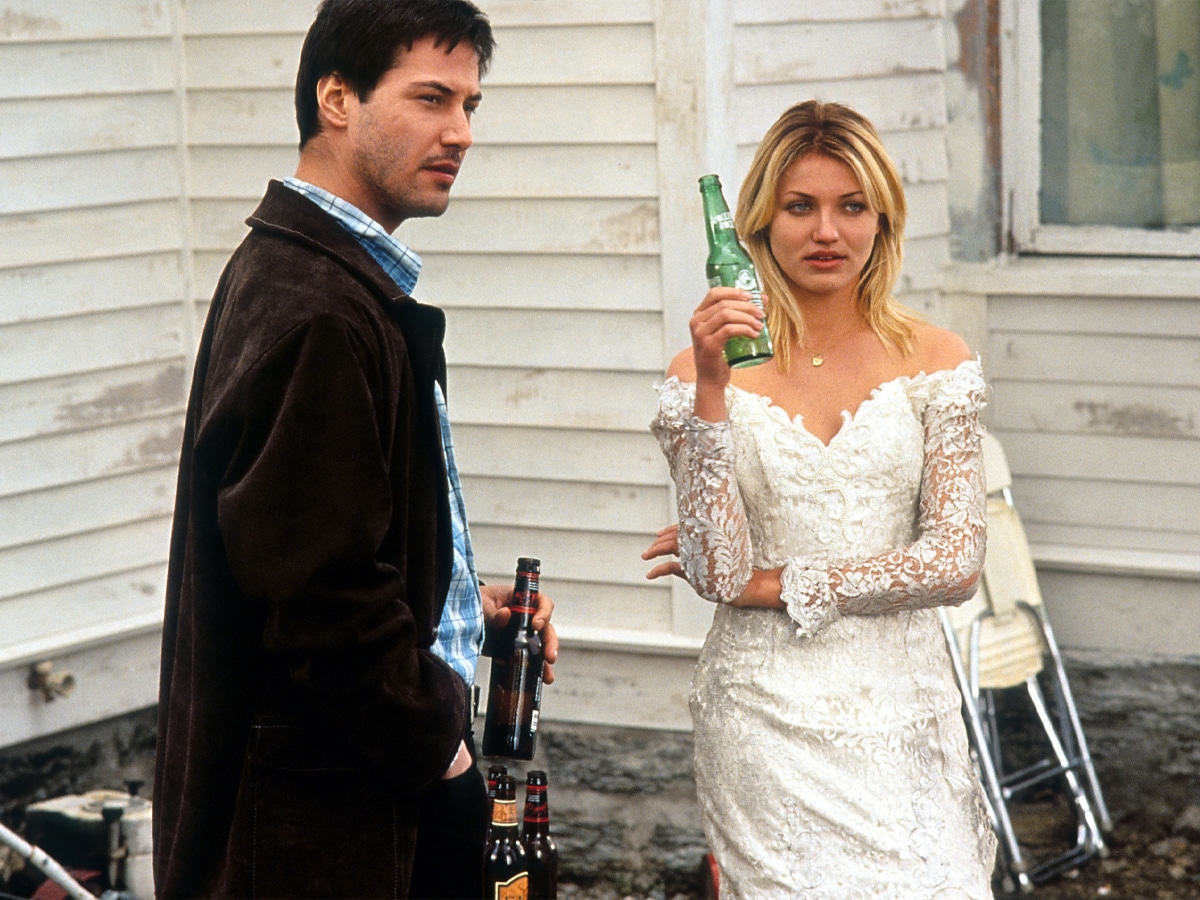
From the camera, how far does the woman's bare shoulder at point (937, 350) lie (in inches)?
117

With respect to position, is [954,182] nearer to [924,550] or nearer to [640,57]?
[640,57]

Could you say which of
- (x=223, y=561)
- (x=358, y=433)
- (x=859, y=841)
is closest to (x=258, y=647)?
(x=223, y=561)

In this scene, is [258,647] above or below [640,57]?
below

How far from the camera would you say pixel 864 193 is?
2922mm

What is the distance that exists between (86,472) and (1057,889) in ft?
11.4

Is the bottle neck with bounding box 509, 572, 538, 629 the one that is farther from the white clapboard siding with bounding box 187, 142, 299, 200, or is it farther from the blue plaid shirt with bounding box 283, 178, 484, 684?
the white clapboard siding with bounding box 187, 142, 299, 200

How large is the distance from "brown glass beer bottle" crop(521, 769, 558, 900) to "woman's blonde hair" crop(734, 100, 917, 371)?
97 cm

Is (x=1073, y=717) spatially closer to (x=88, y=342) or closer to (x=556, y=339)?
(x=556, y=339)

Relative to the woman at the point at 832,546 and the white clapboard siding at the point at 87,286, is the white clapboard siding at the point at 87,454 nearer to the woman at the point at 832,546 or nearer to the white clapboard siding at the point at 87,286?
the white clapboard siding at the point at 87,286

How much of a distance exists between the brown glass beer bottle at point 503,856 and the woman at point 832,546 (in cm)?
47

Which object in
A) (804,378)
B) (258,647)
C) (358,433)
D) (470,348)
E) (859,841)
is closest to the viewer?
(358,433)

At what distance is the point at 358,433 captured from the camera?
6.97 feet

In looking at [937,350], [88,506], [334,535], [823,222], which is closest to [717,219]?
[823,222]

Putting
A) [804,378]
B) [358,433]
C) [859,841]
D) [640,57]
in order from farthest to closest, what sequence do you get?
[640,57] → [804,378] → [859,841] → [358,433]
